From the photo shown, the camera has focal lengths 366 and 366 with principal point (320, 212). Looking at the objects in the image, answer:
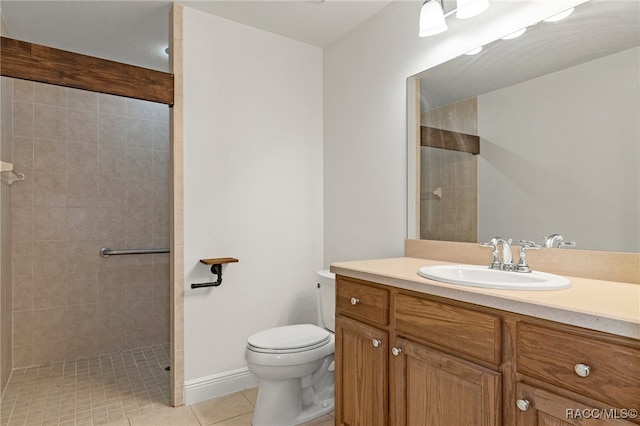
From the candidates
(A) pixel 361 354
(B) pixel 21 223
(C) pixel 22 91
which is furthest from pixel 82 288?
(A) pixel 361 354

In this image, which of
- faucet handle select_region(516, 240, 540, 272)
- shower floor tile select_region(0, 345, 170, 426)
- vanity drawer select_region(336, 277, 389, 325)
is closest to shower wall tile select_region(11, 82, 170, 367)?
shower floor tile select_region(0, 345, 170, 426)

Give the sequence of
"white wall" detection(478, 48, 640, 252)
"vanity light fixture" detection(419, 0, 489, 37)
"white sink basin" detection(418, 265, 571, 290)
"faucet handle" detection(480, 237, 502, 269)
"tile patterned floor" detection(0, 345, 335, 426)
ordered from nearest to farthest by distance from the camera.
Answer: "white sink basin" detection(418, 265, 571, 290), "white wall" detection(478, 48, 640, 252), "faucet handle" detection(480, 237, 502, 269), "vanity light fixture" detection(419, 0, 489, 37), "tile patterned floor" detection(0, 345, 335, 426)

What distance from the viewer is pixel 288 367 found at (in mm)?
1852

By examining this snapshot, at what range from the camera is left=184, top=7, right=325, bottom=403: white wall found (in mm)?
2227

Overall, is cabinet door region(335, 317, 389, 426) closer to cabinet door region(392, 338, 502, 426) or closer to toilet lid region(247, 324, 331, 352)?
cabinet door region(392, 338, 502, 426)

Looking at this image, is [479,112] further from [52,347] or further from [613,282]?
[52,347]

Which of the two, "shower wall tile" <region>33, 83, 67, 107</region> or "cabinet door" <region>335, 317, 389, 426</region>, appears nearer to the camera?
"cabinet door" <region>335, 317, 389, 426</region>

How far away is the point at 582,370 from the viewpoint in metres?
0.87

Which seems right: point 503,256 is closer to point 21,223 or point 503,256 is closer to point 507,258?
point 507,258

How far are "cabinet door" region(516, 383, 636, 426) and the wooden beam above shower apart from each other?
2.16 m

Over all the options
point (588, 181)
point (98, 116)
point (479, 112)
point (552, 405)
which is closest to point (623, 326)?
point (552, 405)

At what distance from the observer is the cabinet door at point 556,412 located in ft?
2.70

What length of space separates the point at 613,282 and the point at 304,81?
217 centimetres

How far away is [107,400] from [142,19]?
233cm
